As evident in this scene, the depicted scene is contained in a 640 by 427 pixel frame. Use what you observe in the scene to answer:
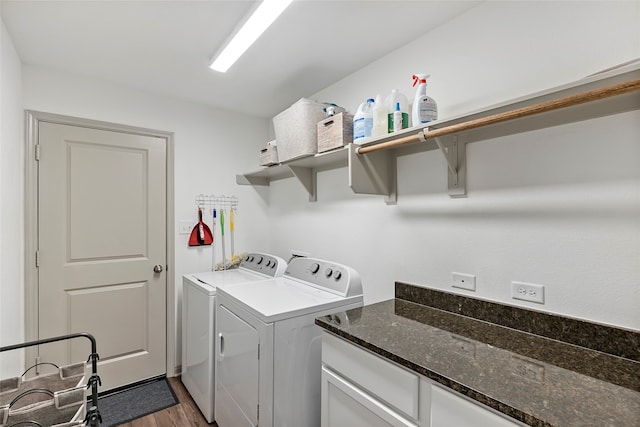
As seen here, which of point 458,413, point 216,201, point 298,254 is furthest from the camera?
point 216,201

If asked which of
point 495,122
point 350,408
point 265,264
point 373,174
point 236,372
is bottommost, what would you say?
point 236,372

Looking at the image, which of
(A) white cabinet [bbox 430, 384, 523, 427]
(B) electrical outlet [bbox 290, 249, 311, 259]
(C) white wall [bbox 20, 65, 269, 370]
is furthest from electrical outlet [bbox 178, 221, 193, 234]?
(A) white cabinet [bbox 430, 384, 523, 427]

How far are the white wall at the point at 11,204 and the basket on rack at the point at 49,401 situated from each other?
2.00ft

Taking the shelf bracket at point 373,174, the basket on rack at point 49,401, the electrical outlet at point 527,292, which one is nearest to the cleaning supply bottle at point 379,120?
Answer: the shelf bracket at point 373,174

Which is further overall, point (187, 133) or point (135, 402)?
point (187, 133)

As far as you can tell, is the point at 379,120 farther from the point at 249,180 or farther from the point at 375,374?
the point at 249,180

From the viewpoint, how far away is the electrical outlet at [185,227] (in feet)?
8.70

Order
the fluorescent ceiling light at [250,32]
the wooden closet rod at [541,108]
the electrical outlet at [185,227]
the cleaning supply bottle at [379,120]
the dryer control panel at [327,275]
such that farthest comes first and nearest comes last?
the electrical outlet at [185,227] < the dryer control panel at [327,275] < the cleaning supply bottle at [379,120] < the fluorescent ceiling light at [250,32] < the wooden closet rod at [541,108]

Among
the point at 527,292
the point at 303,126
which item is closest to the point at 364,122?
the point at 303,126

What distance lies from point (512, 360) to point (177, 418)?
84.2 inches

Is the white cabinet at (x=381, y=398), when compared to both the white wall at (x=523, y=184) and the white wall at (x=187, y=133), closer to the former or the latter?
→ the white wall at (x=523, y=184)

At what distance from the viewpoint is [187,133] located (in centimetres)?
270

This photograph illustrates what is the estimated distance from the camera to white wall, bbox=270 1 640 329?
3.55 feet

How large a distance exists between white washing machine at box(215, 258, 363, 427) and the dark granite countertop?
22cm
